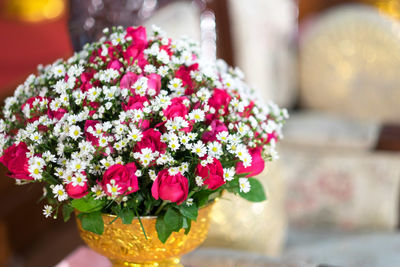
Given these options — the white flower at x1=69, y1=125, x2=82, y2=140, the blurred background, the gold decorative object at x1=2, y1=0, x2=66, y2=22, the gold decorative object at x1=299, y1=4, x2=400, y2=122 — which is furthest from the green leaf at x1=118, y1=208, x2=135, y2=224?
the gold decorative object at x1=2, y1=0, x2=66, y2=22

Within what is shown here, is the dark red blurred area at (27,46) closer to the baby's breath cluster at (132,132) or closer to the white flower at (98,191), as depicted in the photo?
the baby's breath cluster at (132,132)

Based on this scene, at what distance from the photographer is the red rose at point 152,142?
0.55m

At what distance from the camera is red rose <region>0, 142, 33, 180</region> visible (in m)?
0.56

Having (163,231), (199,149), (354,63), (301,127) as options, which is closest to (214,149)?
(199,149)

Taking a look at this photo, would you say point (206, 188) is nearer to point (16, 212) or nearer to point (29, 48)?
point (16, 212)

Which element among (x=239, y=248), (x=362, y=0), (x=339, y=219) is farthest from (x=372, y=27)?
(x=362, y=0)

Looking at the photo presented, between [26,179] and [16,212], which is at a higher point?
[26,179]

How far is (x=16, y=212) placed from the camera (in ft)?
5.68

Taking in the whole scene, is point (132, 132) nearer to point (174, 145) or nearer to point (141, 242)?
point (174, 145)

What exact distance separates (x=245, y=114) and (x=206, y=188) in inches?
4.8

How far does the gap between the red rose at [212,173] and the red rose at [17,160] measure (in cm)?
20

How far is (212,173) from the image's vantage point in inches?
21.8

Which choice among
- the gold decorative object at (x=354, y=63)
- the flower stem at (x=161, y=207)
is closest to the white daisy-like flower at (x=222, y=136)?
the flower stem at (x=161, y=207)

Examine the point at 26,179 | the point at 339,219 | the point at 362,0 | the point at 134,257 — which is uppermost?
the point at 362,0
